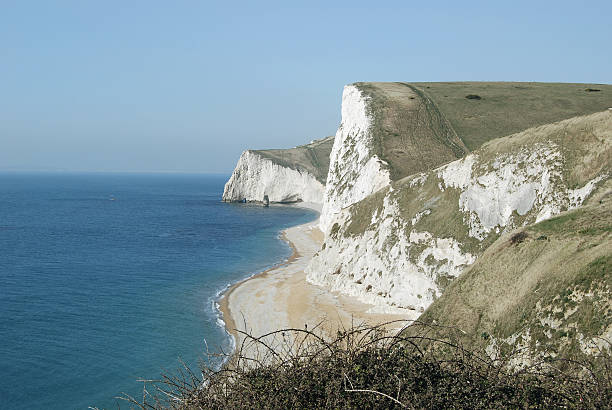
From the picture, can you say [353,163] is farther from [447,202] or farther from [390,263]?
[390,263]

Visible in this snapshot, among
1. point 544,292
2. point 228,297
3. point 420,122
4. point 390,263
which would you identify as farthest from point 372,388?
point 420,122

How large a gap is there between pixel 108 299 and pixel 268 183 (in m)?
111

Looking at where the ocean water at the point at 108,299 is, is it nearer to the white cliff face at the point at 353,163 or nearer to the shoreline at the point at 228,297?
Result: the shoreline at the point at 228,297

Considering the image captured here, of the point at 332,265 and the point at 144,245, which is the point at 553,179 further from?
the point at 144,245

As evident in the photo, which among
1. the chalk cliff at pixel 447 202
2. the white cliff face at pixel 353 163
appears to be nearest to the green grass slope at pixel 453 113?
the chalk cliff at pixel 447 202

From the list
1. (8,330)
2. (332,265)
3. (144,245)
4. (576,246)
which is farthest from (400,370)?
(144,245)

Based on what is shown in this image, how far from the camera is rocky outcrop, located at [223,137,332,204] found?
153750mm

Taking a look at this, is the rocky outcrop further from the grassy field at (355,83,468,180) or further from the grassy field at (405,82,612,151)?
the grassy field at (355,83,468,180)

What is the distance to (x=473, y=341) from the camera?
2272 cm

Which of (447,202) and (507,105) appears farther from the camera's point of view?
(507,105)

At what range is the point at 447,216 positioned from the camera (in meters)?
42.5

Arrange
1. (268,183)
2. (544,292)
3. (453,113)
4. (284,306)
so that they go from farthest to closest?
1. (268,183)
2. (453,113)
3. (284,306)
4. (544,292)

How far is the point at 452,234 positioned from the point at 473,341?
62.0ft

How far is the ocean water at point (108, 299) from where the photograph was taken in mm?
30422
